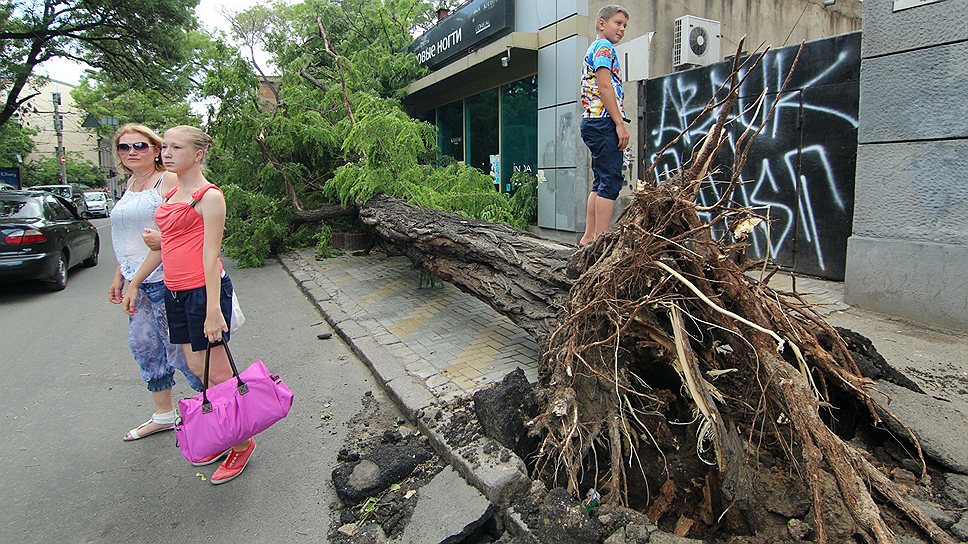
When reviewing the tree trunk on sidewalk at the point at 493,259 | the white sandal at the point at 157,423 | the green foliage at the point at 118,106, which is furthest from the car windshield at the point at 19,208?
the green foliage at the point at 118,106

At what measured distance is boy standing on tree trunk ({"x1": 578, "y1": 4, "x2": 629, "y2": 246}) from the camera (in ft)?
14.7

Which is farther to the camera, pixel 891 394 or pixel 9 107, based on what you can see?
pixel 9 107

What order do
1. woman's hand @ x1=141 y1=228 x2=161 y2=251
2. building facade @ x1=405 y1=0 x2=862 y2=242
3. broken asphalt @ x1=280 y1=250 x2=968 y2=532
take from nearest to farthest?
broken asphalt @ x1=280 y1=250 x2=968 y2=532 → woman's hand @ x1=141 y1=228 x2=161 y2=251 → building facade @ x1=405 y1=0 x2=862 y2=242

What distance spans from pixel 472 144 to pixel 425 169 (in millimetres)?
6456

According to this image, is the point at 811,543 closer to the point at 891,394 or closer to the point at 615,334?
the point at 615,334

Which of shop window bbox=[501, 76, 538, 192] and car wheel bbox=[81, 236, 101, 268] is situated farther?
shop window bbox=[501, 76, 538, 192]

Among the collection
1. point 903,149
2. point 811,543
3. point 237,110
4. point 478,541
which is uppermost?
point 237,110

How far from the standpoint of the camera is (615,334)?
2627mm

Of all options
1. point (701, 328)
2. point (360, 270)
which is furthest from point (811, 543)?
point (360, 270)

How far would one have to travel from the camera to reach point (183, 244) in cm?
313

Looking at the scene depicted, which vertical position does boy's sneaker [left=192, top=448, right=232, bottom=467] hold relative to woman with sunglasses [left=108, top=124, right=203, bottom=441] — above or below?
below

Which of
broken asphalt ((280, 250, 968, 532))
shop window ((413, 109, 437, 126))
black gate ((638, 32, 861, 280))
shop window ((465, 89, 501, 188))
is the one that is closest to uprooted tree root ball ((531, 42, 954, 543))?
broken asphalt ((280, 250, 968, 532))

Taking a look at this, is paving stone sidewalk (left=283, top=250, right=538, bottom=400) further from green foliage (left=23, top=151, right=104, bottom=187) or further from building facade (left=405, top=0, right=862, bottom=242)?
green foliage (left=23, top=151, right=104, bottom=187)

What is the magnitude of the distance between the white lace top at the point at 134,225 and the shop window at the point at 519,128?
31.1 ft
